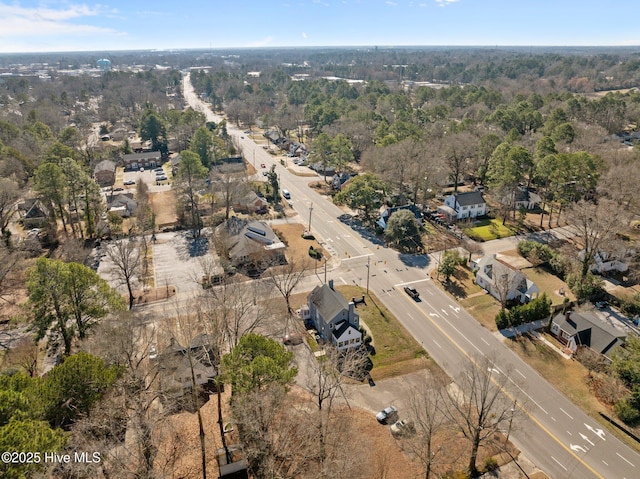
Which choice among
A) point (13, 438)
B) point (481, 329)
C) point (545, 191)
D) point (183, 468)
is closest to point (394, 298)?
point (481, 329)

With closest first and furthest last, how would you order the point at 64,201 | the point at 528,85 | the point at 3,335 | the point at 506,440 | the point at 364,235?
the point at 506,440
the point at 3,335
the point at 64,201
the point at 364,235
the point at 528,85

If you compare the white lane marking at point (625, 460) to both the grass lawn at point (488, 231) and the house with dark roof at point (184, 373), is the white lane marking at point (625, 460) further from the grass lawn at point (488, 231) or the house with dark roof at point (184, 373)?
the grass lawn at point (488, 231)

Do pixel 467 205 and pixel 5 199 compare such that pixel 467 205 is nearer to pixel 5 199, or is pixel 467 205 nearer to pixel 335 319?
pixel 335 319

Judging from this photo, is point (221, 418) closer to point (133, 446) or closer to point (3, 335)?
point (133, 446)

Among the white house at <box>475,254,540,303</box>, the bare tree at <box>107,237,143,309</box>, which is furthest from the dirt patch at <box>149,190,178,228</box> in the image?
the white house at <box>475,254,540,303</box>

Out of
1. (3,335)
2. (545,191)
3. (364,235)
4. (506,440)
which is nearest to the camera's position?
(506,440)

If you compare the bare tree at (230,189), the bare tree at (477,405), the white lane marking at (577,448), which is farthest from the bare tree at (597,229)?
the bare tree at (230,189)

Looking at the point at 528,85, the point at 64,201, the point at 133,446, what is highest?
the point at 528,85
